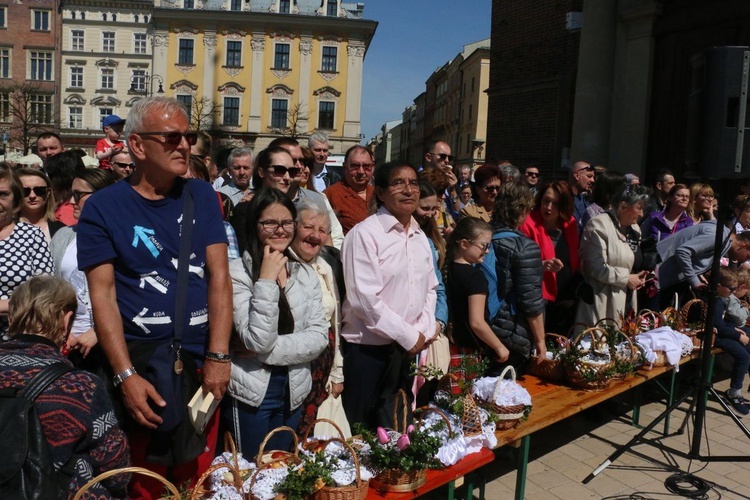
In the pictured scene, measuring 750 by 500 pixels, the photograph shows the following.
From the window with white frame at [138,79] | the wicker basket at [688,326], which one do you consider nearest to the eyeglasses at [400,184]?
the wicker basket at [688,326]

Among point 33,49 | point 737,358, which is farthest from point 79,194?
point 33,49

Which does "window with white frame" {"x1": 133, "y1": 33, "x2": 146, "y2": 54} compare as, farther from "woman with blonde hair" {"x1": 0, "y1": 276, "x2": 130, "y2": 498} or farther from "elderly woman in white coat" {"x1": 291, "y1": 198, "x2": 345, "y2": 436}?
"woman with blonde hair" {"x1": 0, "y1": 276, "x2": 130, "y2": 498}

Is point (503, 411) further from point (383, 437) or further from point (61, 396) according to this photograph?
point (61, 396)

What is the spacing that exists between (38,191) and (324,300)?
6.25 feet

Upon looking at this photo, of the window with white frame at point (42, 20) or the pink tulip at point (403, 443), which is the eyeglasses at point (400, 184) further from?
the window with white frame at point (42, 20)

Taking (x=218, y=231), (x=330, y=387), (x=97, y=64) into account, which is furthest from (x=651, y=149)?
(x=97, y=64)

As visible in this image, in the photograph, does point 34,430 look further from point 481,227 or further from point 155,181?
point 481,227

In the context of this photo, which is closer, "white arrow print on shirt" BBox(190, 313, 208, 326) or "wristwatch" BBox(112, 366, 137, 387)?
"wristwatch" BBox(112, 366, 137, 387)

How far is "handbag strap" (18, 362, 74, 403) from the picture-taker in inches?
83.4

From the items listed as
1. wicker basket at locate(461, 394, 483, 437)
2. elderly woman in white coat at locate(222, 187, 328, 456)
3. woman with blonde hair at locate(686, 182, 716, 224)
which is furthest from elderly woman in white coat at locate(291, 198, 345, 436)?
woman with blonde hair at locate(686, 182, 716, 224)

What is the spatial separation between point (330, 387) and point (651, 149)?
1020cm

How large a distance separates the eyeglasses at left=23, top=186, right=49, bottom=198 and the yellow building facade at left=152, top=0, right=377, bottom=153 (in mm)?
46811

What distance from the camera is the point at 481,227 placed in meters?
4.50

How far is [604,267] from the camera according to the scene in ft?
18.9
